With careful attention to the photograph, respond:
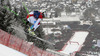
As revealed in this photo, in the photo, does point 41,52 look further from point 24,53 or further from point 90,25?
point 90,25

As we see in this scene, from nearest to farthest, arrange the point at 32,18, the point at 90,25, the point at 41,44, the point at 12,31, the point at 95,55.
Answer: the point at 32,18 → the point at 12,31 → the point at 41,44 → the point at 95,55 → the point at 90,25

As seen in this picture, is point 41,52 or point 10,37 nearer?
point 41,52

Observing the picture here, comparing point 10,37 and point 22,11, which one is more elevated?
point 10,37

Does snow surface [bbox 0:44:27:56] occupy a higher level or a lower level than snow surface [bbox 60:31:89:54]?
higher

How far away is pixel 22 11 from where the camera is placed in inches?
578

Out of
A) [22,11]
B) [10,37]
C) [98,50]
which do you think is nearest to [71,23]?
[98,50]

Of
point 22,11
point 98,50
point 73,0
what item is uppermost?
point 22,11

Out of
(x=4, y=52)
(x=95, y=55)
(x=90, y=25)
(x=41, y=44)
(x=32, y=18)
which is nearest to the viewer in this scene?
(x=4, y=52)

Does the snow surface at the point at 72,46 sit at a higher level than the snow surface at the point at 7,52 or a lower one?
lower

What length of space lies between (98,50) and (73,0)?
7124cm

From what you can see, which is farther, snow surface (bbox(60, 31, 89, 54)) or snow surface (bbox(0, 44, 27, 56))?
snow surface (bbox(60, 31, 89, 54))

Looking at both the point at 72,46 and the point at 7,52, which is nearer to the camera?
the point at 7,52

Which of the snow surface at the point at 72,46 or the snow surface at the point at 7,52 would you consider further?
the snow surface at the point at 72,46

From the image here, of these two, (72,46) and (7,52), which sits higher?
(7,52)
